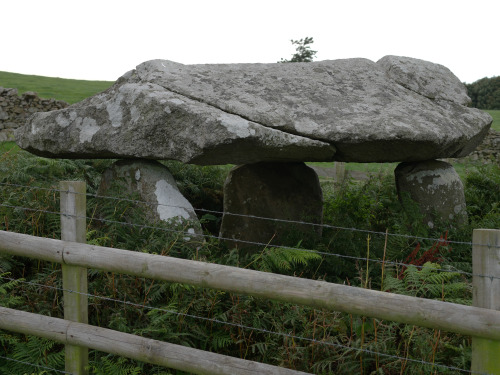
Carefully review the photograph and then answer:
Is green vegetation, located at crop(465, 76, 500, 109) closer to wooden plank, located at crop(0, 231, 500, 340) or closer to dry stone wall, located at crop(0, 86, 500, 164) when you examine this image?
dry stone wall, located at crop(0, 86, 500, 164)

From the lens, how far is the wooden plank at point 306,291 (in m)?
2.67

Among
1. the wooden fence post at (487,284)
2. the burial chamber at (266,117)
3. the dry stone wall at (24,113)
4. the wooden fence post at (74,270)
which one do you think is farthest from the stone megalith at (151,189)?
the dry stone wall at (24,113)

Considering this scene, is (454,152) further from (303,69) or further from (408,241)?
(303,69)

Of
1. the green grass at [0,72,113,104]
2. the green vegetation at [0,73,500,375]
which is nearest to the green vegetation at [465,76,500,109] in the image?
the green grass at [0,72,113,104]

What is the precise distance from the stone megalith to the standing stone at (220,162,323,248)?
3.25 feet

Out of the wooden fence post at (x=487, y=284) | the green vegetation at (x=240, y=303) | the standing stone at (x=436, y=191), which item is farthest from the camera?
the standing stone at (x=436, y=191)

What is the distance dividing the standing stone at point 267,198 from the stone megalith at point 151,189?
99 centimetres

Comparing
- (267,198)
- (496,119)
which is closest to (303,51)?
(496,119)

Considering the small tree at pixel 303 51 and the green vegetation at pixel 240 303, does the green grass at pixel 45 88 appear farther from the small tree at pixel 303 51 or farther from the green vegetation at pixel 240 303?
the green vegetation at pixel 240 303

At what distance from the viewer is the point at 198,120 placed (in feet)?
17.4

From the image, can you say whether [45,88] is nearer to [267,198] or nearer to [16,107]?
[16,107]

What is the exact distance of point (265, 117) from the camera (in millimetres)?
5461

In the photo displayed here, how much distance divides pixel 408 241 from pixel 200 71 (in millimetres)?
2916

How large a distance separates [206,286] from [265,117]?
2.66 m
